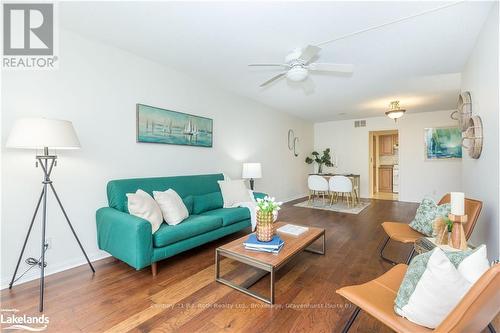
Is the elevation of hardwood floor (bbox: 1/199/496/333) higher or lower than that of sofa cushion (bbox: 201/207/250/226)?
lower

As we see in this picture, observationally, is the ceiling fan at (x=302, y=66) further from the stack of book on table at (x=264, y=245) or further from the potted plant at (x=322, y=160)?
the potted plant at (x=322, y=160)

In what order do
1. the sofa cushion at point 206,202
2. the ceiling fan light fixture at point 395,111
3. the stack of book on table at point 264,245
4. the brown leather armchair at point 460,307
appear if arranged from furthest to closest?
1. the ceiling fan light fixture at point 395,111
2. the sofa cushion at point 206,202
3. the stack of book on table at point 264,245
4. the brown leather armchair at point 460,307

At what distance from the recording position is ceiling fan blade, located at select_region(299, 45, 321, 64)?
2.19 metres

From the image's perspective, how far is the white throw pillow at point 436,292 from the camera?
0.96 metres

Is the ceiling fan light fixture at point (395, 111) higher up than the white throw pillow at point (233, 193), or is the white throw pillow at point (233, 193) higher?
the ceiling fan light fixture at point (395, 111)

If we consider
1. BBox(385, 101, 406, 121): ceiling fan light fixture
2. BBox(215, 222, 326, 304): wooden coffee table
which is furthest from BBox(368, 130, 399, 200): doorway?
BBox(215, 222, 326, 304): wooden coffee table

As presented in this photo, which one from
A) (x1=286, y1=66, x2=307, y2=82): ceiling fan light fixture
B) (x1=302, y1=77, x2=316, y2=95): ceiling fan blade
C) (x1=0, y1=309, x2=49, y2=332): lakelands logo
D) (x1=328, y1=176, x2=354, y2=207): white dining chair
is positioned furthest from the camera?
(x1=328, y1=176, x2=354, y2=207): white dining chair

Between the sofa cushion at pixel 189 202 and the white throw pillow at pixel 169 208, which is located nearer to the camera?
the white throw pillow at pixel 169 208

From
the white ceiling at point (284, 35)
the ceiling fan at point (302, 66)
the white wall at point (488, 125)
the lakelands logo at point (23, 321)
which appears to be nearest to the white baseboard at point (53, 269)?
the lakelands logo at point (23, 321)

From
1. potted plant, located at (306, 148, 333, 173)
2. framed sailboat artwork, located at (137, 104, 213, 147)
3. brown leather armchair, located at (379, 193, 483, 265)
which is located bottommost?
brown leather armchair, located at (379, 193, 483, 265)

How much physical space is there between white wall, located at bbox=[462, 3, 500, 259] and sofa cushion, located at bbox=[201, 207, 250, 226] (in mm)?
2614

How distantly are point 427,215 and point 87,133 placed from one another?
3.80 meters

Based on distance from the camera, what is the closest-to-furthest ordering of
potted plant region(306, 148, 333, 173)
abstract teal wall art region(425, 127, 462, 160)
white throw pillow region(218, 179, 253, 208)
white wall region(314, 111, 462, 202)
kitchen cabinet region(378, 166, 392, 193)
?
white throw pillow region(218, 179, 253, 208) < abstract teal wall art region(425, 127, 462, 160) < white wall region(314, 111, 462, 202) < potted plant region(306, 148, 333, 173) < kitchen cabinet region(378, 166, 392, 193)

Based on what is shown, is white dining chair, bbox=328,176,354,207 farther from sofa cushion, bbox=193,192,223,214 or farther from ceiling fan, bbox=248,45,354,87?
ceiling fan, bbox=248,45,354,87
